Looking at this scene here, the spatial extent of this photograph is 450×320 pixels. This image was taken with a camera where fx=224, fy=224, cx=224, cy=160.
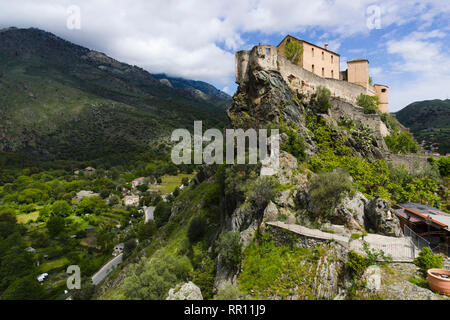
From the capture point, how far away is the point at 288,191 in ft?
62.6

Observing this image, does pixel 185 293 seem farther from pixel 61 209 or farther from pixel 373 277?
pixel 61 209

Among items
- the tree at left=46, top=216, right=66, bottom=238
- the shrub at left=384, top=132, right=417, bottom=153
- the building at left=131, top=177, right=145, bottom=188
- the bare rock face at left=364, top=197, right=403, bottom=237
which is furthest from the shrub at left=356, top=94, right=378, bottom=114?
the building at left=131, top=177, right=145, bottom=188

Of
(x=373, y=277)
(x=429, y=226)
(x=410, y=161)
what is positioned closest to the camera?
(x=373, y=277)

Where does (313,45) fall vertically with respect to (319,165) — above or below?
above

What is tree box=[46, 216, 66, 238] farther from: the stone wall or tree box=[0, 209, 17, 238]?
the stone wall

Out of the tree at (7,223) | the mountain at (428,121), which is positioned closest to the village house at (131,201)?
the tree at (7,223)

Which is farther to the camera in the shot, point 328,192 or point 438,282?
point 328,192

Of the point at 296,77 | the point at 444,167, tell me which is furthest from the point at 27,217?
the point at 444,167

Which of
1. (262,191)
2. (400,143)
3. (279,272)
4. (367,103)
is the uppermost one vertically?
(367,103)

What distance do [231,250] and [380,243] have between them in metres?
9.91

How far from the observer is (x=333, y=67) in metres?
37.5
